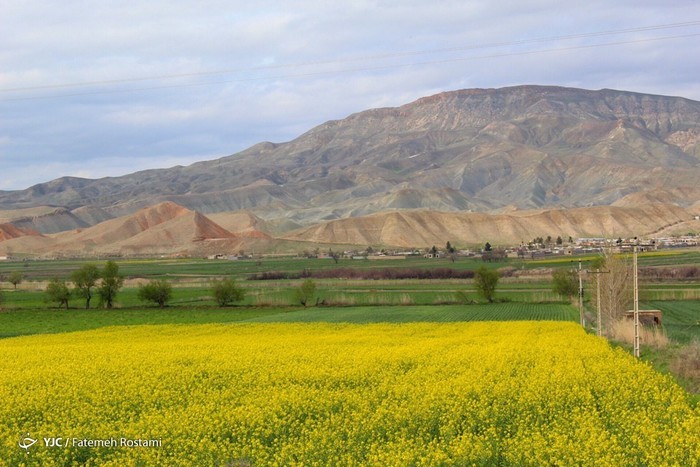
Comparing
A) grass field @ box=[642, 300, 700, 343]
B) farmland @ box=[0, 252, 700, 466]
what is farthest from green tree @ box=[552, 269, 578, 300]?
farmland @ box=[0, 252, 700, 466]

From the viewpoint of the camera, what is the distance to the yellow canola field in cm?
1434

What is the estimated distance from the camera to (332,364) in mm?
24594

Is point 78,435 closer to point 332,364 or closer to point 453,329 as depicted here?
point 332,364

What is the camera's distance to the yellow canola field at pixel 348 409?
14344mm

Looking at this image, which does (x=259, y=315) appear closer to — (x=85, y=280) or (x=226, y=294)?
(x=226, y=294)

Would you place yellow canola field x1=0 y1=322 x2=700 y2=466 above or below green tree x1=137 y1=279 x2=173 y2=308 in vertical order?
above

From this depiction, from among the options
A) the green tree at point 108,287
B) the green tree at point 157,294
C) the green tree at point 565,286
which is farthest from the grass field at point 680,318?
the green tree at point 108,287

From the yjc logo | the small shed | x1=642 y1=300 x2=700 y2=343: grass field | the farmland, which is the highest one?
the yjc logo

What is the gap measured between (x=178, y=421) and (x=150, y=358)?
10.4 metres

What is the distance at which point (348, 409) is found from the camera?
1802 cm

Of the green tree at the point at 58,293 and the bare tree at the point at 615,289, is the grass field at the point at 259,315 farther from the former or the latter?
the bare tree at the point at 615,289

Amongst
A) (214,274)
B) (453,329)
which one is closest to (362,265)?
(214,274)

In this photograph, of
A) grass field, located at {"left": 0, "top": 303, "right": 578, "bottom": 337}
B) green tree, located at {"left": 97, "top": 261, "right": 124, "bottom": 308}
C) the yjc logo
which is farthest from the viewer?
green tree, located at {"left": 97, "top": 261, "right": 124, "bottom": 308}

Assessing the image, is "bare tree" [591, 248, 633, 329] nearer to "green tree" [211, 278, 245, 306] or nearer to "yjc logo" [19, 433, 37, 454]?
"green tree" [211, 278, 245, 306]
